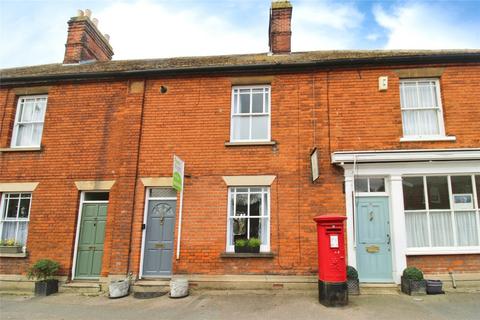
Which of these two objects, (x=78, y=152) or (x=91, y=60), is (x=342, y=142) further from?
(x=91, y=60)

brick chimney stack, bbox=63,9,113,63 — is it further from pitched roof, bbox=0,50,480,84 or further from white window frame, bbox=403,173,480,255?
white window frame, bbox=403,173,480,255

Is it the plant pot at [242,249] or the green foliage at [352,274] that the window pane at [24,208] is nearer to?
the plant pot at [242,249]

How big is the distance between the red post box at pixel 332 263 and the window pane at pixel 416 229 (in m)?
2.46

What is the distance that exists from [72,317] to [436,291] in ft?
25.9

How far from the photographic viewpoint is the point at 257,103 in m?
9.53

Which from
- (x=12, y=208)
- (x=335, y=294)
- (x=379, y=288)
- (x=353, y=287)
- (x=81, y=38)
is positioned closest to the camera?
(x=335, y=294)

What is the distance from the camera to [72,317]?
6676 millimetres

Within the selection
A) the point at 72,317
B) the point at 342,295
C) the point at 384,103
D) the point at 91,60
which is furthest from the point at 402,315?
the point at 91,60

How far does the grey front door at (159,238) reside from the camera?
8.80 m

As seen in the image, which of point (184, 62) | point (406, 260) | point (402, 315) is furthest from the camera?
point (184, 62)

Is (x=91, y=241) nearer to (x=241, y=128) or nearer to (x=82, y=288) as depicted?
(x=82, y=288)

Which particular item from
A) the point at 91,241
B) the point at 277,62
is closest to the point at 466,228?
the point at 277,62

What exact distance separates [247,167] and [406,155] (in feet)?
13.2

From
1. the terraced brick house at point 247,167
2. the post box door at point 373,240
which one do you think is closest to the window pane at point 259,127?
the terraced brick house at point 247,167
